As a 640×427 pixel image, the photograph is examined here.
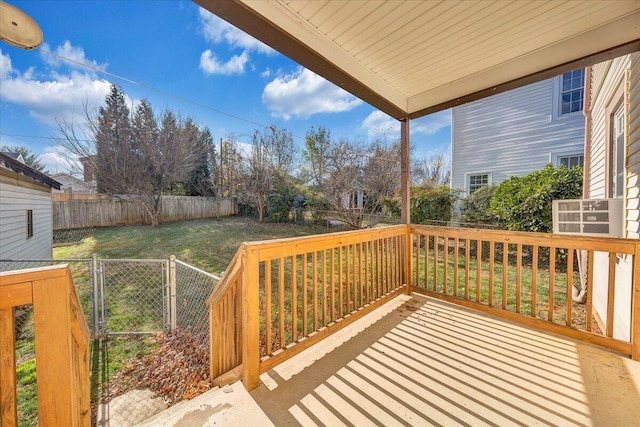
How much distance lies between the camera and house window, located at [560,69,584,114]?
22.3ft

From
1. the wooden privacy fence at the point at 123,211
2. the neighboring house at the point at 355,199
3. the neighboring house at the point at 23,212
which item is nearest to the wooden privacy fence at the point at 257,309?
the neighboring house at the point at 23,212

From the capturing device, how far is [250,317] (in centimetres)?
167

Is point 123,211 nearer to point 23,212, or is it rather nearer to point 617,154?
point 23,212

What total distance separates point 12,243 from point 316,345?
717cm

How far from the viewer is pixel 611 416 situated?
1.42 metres

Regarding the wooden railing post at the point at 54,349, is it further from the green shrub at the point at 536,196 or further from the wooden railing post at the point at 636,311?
the green shrub at the point at 536,196

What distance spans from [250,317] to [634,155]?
358cm

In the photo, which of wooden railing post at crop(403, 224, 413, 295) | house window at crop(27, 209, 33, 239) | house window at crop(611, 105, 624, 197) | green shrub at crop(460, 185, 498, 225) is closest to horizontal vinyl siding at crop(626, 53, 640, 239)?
house window at crop(611, 105, 624, 197)

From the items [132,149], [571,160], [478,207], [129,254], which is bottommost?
[129,254]

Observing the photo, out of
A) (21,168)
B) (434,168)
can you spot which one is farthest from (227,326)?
(434,168)

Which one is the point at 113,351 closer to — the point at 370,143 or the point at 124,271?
the point at 124,271

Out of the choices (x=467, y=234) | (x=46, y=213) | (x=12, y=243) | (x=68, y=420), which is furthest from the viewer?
(x=46, y=213)

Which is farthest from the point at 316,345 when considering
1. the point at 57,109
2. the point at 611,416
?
the point at 57,109

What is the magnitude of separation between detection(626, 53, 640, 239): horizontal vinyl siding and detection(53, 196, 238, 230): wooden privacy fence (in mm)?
14326
